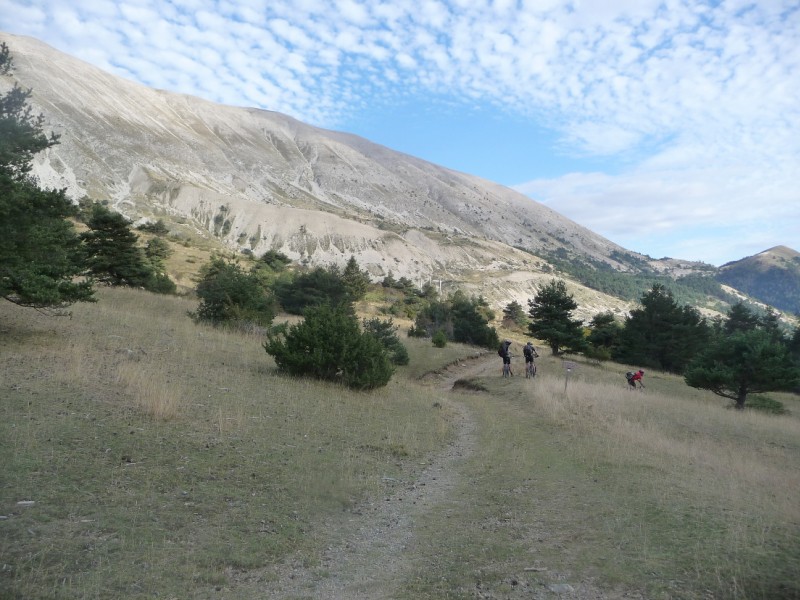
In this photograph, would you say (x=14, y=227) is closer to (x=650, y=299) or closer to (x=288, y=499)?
(x=288, y=499)

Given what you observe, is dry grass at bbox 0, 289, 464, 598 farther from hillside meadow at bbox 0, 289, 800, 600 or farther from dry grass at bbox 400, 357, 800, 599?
dry grass at bbox 400, 357, 800, 599

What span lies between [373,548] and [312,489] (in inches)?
61.2

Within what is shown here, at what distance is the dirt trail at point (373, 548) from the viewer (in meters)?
4.72

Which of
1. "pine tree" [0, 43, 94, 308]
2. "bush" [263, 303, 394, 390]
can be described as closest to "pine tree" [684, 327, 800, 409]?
"bush" [263, 303, 394, 390]

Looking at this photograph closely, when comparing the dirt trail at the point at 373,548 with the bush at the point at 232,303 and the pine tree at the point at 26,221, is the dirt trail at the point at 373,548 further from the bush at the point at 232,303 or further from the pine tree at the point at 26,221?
the bush at the point at 232,303

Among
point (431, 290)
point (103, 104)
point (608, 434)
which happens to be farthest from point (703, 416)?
A: point (103, 104)

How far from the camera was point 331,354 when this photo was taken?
1459cm

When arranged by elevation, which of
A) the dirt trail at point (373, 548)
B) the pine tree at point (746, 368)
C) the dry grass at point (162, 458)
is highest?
the pine tree at point (746, 368)

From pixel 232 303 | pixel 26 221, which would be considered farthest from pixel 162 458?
pixel 232 303

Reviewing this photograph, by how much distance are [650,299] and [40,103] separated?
147312mm

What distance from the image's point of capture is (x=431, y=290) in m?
80.6

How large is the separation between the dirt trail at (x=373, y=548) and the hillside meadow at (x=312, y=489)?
0.27ft

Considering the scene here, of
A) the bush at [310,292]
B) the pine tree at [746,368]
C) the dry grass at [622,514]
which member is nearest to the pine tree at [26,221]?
the dry grass at [622,514]

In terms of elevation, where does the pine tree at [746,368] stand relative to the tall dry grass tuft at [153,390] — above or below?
above
